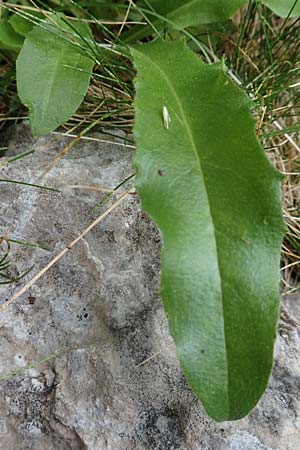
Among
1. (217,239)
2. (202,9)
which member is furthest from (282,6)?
(217,239)

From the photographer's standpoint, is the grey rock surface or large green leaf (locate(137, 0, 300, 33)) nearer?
the grey rock surface

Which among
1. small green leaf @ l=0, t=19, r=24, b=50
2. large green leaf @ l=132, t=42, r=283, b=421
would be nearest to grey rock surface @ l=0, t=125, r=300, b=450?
large green leaf @ l=132, t=42, r=283, b=421

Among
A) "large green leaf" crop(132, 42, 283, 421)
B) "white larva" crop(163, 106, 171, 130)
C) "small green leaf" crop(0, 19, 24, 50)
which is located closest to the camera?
"large green leaf" crop(132, 42, 283, 421)

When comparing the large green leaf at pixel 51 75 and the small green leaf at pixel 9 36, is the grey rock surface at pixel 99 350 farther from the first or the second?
the small green leaf at pixel 9 36

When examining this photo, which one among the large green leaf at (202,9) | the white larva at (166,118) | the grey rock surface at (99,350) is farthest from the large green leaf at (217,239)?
the large green leaf at (202,9)

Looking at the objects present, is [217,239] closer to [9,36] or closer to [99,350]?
[99,350]

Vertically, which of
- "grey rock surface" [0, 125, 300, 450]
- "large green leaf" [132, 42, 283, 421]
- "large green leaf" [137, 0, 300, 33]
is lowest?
"grey rock surface" [0, 125, 300, 450]

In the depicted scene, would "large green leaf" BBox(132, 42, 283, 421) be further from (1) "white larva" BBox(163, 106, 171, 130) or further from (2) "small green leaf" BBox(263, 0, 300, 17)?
(2) "small green leaf" BBox(263, 0, 300, 17)
